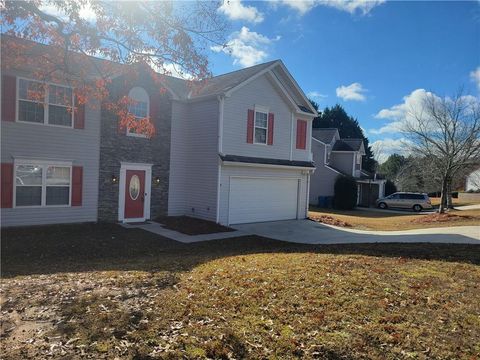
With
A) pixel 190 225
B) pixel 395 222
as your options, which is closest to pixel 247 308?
pixel 190 225

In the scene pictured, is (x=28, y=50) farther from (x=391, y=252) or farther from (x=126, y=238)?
(x=391, y=252)

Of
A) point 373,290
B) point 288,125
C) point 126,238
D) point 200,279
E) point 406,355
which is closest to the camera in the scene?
point 406,355

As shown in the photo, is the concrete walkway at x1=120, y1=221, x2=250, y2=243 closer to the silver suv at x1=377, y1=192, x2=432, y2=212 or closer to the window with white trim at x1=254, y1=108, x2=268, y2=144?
the window with white trim at x1=254, y1=108, x2=268, y2=144

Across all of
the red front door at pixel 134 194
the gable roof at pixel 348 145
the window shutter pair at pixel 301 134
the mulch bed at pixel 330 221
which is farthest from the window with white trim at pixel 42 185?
the gable roof at pixel 348 145

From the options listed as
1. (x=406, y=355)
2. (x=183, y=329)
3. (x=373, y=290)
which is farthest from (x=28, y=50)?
(x=406, y=355)

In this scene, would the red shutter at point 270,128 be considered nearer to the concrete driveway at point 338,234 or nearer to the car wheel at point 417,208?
the concrete driveway at point 338,234

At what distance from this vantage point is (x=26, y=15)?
30.6ft

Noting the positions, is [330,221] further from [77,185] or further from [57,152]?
[57,152]

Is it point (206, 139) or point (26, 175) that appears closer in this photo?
point (26, 175)

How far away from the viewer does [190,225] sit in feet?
52.1

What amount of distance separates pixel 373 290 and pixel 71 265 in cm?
709

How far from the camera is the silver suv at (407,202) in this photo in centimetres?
3450

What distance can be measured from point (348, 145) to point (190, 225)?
1099 inches

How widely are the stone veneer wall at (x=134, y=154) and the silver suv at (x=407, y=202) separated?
87.1 feet
